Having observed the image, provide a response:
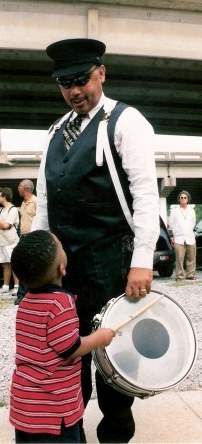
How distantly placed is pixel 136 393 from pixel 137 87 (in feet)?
45.5

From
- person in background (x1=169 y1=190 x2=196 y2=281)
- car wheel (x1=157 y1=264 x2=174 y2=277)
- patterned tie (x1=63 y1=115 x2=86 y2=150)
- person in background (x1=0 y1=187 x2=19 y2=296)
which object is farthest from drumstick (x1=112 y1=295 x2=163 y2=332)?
car wheel (x1=157 y1=264 x2=174 y2=277)

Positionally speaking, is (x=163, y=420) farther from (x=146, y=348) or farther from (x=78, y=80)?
(x=78, y=80)

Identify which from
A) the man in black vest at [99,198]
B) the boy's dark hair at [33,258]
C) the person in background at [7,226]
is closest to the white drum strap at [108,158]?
the man in black vest at [99,198]

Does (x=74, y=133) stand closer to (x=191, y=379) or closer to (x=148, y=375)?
(x=148, y=375)

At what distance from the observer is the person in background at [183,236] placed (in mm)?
9961

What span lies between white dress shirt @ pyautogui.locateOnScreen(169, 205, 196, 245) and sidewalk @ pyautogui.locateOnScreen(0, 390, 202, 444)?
23.0 feet

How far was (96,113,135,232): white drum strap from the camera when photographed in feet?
6.63

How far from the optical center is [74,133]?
2.17 meters

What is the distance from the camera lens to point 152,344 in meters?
2.00

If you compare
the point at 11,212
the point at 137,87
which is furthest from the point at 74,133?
the point at 137,87

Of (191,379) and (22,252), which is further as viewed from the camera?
(191,379)

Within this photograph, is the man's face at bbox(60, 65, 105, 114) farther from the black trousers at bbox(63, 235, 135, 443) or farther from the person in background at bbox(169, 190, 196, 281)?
the person in background at bbox(169, 190, 196, 281)

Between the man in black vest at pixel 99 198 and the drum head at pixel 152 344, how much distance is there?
125 millimetres

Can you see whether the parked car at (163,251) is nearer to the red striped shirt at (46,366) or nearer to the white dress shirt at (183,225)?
the white dress shirt at (183,225)
